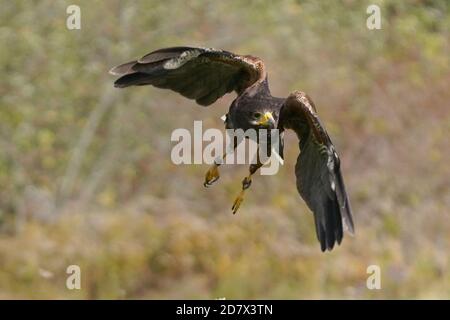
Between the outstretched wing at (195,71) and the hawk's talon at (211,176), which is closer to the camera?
the outstretched wing at (195,71)

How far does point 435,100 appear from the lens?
1909 centimetres

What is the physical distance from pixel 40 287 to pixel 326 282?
3465 millimetres

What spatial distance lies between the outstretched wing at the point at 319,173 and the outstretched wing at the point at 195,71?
1.35ft

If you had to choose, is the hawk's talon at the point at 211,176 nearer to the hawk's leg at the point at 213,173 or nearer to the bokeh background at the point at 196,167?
the hawk's leg at the point at 213,173

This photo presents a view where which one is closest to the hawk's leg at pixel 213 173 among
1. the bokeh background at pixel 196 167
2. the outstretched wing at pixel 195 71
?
the outstretched wing at pixel 195 71

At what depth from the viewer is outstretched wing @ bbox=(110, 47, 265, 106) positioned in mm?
9547

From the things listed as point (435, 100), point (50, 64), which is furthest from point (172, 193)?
point (435, 100)

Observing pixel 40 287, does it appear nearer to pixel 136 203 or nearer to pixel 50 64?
pixel 136 203

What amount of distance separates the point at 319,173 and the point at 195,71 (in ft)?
4.27

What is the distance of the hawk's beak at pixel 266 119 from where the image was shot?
9216 mm

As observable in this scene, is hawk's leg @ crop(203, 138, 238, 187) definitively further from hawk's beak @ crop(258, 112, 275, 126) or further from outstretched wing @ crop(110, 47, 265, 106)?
outstretched wing @ crop(110, 47, 265, 106)

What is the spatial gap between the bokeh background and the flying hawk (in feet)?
18.4

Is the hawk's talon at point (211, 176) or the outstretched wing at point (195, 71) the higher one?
the outstretched wing at point (195, 71)

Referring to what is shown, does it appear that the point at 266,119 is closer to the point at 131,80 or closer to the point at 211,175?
the point at 211,175
